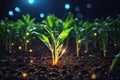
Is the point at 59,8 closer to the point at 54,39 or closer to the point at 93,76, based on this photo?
the point at 54,39

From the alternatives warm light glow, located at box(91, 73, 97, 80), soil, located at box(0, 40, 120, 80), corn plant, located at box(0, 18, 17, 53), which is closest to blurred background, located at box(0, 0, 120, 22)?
corn plant, located at box(0, 18, 17, 53)

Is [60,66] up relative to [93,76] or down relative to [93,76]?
up

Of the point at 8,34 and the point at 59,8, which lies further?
the point at 59,8

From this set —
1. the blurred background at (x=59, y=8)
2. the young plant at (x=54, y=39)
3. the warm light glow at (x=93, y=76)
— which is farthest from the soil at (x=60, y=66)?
the blurred background at (x=59, y=8)

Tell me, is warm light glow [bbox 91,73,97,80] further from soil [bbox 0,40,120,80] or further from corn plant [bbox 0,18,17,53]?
corn plant [bbox 0,18,17,53]

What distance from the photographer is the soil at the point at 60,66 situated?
2.58m

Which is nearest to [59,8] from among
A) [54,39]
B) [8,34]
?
[8,34]

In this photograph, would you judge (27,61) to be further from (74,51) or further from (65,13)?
(65,13)

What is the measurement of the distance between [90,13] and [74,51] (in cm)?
329

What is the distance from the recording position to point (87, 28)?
11.8 ft

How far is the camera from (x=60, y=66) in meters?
2.94

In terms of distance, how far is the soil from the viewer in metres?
2.58

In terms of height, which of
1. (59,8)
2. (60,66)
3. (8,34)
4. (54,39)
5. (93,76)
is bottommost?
(93,76)

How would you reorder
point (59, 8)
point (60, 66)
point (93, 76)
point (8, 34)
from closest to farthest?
point (93, 76) < point (60, 66) < point (8, 34) < point (59, 8)
